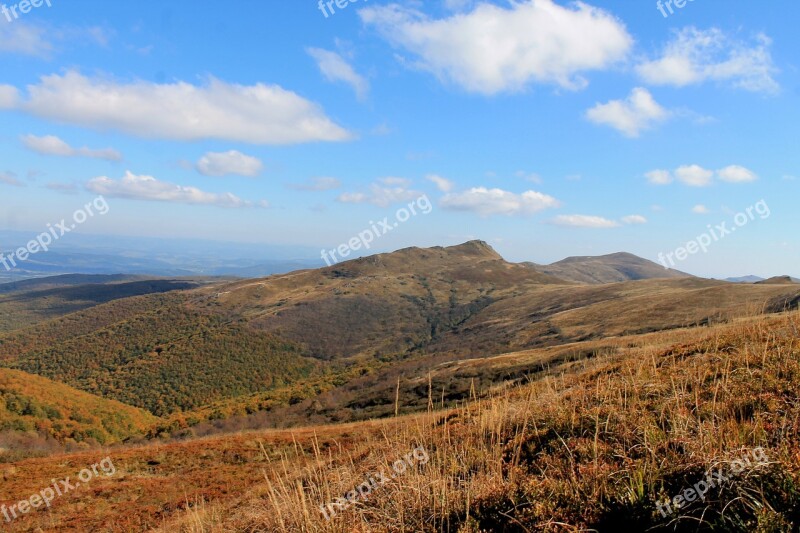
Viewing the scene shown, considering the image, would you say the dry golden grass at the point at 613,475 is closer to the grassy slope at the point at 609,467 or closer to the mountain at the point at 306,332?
the grassy slope at the point at 609,467

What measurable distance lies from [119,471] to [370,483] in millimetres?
18897

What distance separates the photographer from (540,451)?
19.8ft

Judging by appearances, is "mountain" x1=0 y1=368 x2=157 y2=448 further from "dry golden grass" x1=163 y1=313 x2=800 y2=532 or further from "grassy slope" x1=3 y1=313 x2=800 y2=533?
"dry golden grass" x1=163 y1=313 x2=800 y2=532

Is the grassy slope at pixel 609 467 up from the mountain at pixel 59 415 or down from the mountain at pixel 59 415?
up

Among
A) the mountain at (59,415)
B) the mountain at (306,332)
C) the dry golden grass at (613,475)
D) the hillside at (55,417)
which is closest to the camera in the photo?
the dry golden grass at (613,475)

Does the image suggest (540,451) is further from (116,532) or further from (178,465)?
(178,465)

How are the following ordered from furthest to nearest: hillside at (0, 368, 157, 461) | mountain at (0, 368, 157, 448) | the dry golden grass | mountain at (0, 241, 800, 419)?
mountain at (0, 241, 800, 419)
mountain at (0, 368, 157, 448)
hillside at (0, 368, 157, 461)
the dry golden grass

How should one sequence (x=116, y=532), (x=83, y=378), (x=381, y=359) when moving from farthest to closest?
(x=381, y=359) < (x=83, y=378) < (x=116, y=532)

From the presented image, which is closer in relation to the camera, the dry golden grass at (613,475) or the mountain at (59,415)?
the dry golden grass at (613,475)

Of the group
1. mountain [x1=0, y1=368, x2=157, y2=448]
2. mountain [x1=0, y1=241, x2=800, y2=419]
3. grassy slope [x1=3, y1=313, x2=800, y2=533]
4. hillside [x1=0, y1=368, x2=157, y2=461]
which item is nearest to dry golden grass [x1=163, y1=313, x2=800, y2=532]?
grassy slope [x1=3, y1=313, x2=800, y2=533]

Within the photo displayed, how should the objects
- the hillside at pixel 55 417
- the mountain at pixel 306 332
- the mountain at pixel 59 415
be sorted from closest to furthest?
the hillside at pixel 55 417 < the mountain at pixel 59 415 < the mountain at pixel 306 332

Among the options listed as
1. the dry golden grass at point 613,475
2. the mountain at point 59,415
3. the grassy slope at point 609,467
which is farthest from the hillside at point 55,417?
the dry golden grass at point 613,475

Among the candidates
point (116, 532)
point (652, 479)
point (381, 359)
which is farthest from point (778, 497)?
point (381, 359)

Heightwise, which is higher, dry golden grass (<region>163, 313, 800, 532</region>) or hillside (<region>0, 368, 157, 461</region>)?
dry golden grass (<region>163, 313, 800, 532</region>)
